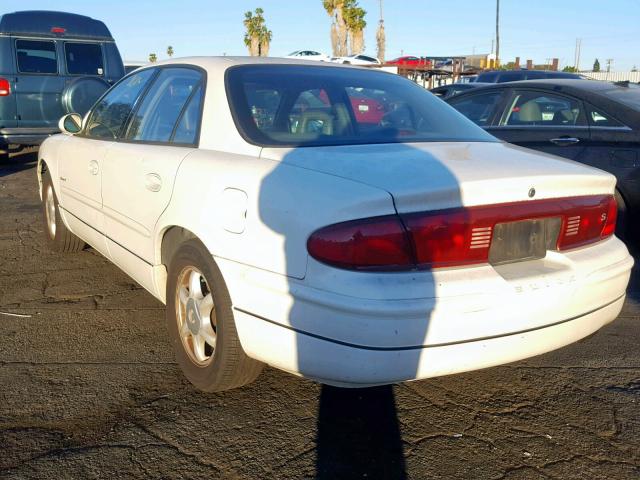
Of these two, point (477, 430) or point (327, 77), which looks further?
point (327, 77)

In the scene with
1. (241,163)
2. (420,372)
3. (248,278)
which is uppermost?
(241,163)

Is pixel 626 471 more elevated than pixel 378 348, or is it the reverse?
pixel 378 348

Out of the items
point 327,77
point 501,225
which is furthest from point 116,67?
point 501,225

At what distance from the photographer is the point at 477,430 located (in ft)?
9.23

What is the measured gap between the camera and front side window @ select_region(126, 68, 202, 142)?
3523mm

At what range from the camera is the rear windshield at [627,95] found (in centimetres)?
532

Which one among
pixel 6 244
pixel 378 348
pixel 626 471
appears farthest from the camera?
pixel 6 244

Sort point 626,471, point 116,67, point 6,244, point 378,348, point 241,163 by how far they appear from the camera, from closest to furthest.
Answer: point 378,348
point 626,471
point 241,163
point 6,244
point 116,67

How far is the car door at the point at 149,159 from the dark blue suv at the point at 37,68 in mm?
6782

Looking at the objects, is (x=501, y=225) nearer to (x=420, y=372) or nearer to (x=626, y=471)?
(x=420, y=372)

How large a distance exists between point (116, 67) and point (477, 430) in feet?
34.6

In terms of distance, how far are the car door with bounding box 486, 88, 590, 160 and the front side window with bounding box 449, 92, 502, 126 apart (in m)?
0.13

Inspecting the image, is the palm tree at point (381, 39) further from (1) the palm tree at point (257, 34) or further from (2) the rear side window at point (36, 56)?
(2) the rear side window at point (36, 56)

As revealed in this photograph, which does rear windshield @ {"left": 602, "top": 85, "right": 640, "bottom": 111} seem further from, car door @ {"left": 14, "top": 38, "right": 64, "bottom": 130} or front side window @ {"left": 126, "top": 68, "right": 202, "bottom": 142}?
car door @ {"left": 14, "top": 38, "right": 64, "bottom": 130}
